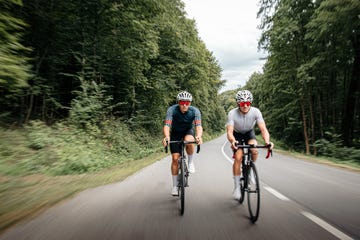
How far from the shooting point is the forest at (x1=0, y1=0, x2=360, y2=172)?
35.5ft

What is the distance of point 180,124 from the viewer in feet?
17.2

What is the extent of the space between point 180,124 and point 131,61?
10.3 meters

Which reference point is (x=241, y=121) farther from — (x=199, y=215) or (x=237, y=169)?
(x=199, y=215)

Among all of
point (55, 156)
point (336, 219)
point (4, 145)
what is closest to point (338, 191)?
point (336, 219)

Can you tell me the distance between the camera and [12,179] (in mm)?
5996

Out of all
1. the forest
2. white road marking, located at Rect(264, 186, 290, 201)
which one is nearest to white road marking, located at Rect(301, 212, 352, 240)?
white road marking, located at Rect(264, 186, 290, 201)

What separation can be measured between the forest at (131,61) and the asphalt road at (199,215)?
3536mm

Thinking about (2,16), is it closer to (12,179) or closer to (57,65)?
(12,179)

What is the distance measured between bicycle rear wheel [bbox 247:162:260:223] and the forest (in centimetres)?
536

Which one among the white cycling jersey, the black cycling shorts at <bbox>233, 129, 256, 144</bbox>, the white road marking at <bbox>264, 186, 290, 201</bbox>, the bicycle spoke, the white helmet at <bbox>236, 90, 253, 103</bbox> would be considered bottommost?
the white road marking at <bbox>264, 186, 290, 201</bbox>

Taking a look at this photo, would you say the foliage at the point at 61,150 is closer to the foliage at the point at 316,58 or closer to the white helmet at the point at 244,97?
the white helmet at the point at 244,97

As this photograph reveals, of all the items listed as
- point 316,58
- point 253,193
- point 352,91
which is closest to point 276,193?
point 253,193

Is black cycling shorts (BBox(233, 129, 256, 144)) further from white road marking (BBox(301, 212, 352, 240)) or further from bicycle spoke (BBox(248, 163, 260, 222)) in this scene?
white road marking (BBox(301, 212, 352, 240))

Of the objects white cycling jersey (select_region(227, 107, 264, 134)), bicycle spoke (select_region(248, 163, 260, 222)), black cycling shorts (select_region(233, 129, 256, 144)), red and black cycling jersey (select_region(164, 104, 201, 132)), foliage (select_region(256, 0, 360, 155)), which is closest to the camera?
bicycle spoke (select_region(248, 163, 260, 222))
